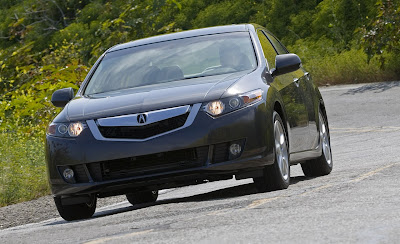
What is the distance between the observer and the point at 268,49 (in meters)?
10.5

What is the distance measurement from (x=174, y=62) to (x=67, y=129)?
1.40 meters

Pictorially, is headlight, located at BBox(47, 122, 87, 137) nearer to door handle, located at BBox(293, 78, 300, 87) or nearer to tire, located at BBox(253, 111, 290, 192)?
tire, located at BBox(253, 111, 290, 192)

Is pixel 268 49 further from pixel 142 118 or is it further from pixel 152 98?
pixel 142 118

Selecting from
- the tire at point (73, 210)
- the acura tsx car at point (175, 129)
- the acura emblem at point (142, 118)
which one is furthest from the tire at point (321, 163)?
the acura emblem at point (142, 118)

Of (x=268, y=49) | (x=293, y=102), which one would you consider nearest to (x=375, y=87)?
(x=268, y=49)

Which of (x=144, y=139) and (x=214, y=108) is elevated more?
(x=214, y=108)

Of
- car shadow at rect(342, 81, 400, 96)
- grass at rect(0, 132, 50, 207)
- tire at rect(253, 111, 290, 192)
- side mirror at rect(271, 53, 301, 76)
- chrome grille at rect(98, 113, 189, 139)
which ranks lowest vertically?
car shadow at rect(342, 81, 400, 96)

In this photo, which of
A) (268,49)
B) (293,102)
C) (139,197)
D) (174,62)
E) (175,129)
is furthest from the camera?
(139,197)

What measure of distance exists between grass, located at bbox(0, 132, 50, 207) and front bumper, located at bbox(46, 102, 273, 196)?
11.0ft

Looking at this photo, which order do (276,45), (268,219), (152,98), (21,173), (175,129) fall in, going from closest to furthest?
(268,219), (175,129), (152,98), (276,45), (21,173)

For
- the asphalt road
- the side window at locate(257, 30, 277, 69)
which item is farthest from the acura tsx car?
the asphalt road

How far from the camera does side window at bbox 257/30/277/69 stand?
1012cm

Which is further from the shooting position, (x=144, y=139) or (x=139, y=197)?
(x=139, y=197)

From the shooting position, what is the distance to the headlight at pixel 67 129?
8837mm
